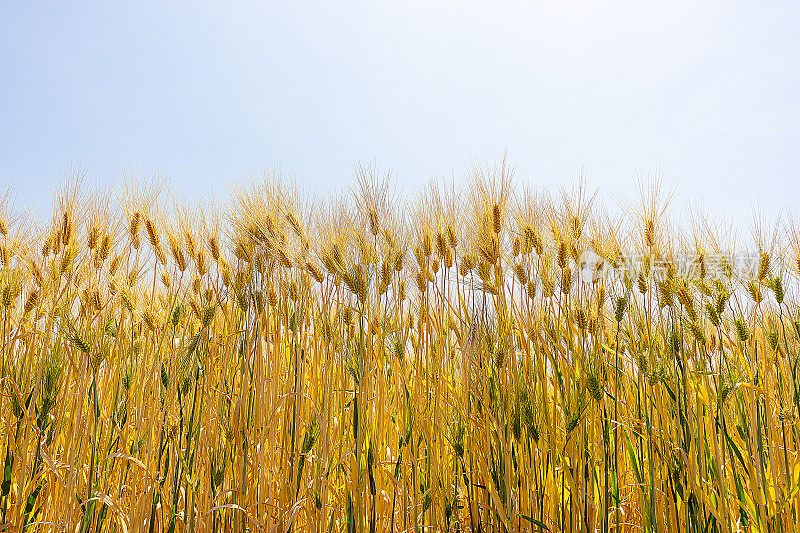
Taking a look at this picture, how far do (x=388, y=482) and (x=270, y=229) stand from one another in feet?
2.67

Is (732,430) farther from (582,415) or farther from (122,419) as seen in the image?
(122,419)

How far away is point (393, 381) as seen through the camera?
1730 mm

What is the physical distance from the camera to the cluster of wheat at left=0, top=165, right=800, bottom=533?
1.31 metres

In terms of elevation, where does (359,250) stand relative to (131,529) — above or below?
above

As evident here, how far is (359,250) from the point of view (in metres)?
1.45

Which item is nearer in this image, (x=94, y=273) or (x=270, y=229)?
(x=270, y=229)

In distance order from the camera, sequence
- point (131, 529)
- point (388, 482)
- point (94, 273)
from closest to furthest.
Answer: point (131, 529) < point (388, 482) < point (94, 273)

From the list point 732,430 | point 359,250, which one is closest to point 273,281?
point 359,250

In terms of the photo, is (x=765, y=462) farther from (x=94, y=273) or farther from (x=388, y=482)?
(x=94, y=273)

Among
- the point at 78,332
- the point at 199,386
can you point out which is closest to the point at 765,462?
the point at 199,386

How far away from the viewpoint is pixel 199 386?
1552mm

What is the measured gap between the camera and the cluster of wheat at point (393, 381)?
4.31ft

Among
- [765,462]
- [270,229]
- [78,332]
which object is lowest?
[765,462]

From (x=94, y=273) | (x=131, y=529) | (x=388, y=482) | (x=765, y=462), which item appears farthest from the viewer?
(x=94, y=273)
